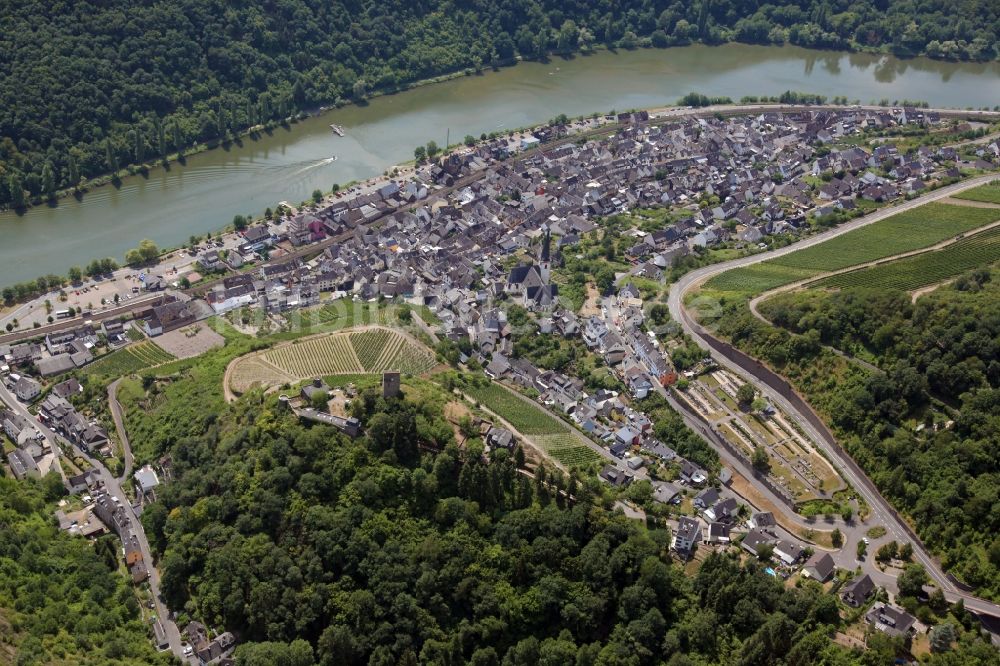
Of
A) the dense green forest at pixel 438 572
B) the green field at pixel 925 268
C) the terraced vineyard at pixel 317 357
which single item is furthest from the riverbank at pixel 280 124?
the dense green forest at pixel 438 572

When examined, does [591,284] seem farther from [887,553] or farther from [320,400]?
[887,553]

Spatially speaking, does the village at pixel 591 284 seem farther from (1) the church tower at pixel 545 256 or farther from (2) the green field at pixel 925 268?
(2) the green field at pixel 925 268

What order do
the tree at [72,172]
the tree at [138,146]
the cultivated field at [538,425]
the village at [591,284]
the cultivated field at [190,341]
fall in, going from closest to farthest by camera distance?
the village at [591,284], the cultivated field at [538,425], the cultivated field at [190,341], the tree at [72,172], the tree at [138,146]

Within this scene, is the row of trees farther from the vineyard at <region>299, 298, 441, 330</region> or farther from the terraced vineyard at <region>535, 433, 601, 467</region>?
the terraced vineyard at <region>535, 433, 601, 467</region>

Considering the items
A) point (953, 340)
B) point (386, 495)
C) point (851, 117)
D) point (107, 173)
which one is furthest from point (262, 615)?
point (851, 117)

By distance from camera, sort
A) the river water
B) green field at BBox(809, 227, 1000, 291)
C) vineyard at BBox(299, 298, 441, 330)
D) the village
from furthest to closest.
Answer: the river water < vineyard at BBox(299, 298, 441, 330) < green field at BBox(809, 227, 1000, 291) < the village

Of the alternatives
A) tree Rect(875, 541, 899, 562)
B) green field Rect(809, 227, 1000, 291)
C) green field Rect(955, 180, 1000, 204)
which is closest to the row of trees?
green field Rect(809, 227, 1000, 291)

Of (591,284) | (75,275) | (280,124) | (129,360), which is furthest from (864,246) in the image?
(75,275)
